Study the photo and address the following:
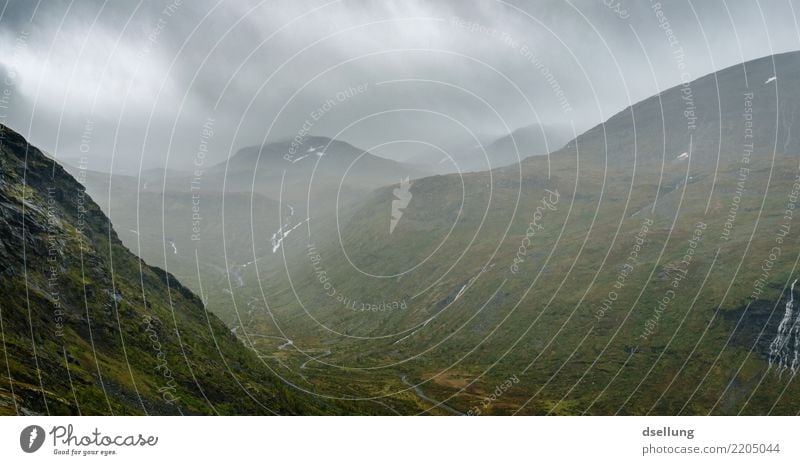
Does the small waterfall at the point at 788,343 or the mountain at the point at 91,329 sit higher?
the mountain at the point at 91,329

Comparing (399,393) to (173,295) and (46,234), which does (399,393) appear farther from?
(46,234)

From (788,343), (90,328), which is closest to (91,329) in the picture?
(90,328)

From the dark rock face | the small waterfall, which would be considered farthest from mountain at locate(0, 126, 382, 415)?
the small waterfall

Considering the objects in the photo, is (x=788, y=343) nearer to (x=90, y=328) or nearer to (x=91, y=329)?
(x=91, y=329)

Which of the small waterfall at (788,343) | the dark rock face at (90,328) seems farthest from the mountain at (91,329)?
the small waterfall at (788,343)

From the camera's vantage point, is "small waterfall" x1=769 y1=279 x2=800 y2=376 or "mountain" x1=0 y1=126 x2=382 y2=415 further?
"small waterfall" x1=769 y1=279 x2=800 y2=376

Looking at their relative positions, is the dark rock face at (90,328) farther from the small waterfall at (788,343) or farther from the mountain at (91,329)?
the small waterfall at (788,343)

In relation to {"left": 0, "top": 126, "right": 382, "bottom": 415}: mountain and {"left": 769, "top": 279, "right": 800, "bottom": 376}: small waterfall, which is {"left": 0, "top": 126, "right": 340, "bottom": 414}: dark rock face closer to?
{"left": 0, "top": 126, "right": 382, "bottom": 415}: mountain
